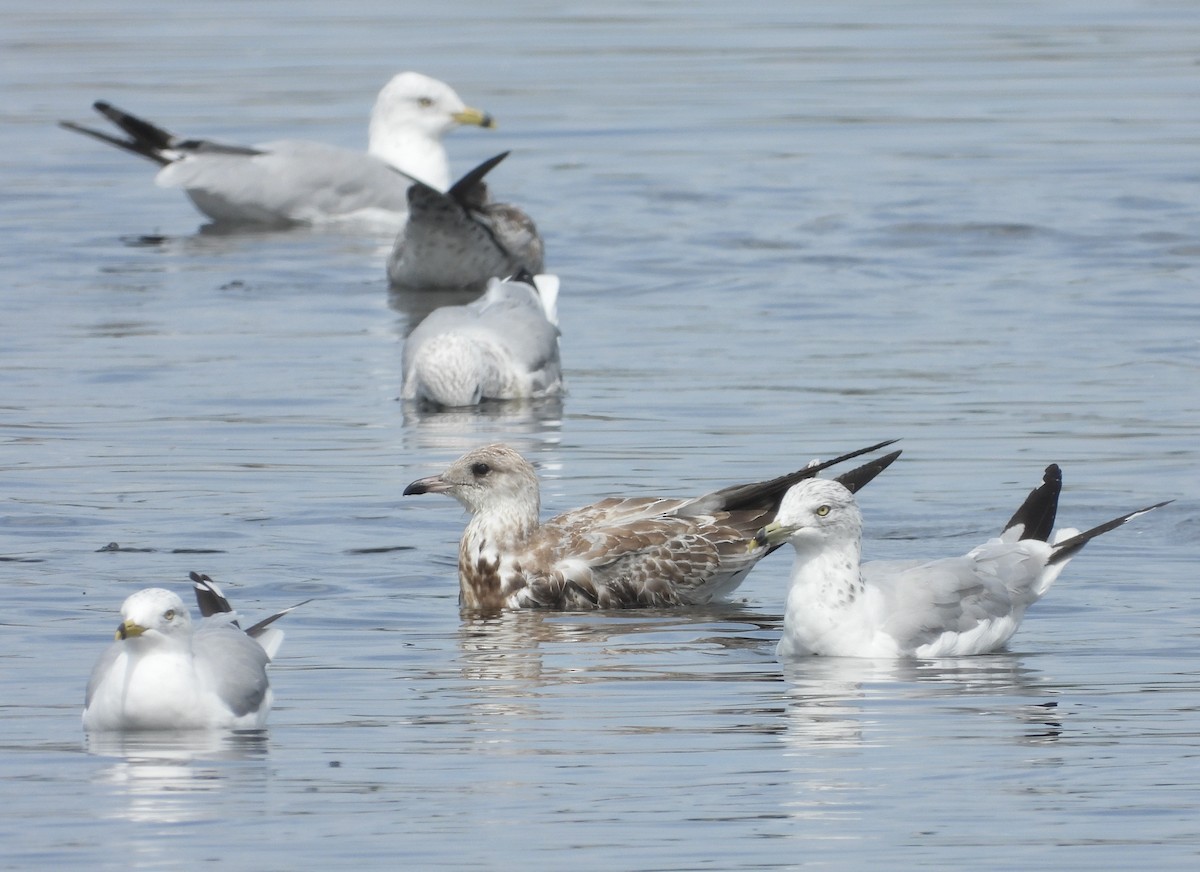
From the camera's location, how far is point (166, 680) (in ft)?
27.0

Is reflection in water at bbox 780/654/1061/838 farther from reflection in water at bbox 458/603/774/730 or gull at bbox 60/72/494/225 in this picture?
gull at bbox 60/72/494/225

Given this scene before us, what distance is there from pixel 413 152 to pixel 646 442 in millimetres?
8986

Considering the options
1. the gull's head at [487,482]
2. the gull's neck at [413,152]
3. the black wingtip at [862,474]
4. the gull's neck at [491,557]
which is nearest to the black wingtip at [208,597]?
the gull's neck at [491,557]

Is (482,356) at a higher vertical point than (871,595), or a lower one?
higher

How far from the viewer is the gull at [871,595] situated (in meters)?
9.41

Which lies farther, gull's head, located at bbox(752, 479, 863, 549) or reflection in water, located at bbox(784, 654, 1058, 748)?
gull's head, located at bbox(752, 479, 863, 549)

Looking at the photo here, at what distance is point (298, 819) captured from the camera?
7.20 m

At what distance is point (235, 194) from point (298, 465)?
9043 mm

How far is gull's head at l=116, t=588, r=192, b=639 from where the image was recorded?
816 centimetres

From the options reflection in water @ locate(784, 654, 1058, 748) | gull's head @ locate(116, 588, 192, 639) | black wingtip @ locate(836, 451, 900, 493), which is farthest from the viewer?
black wingtip @ locate(836, 451, 900, 493)

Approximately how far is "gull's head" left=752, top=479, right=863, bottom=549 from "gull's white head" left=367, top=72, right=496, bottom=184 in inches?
478

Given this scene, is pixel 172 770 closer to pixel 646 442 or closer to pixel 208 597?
pixel 208 597

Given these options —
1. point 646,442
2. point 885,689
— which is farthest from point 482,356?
point 885,689

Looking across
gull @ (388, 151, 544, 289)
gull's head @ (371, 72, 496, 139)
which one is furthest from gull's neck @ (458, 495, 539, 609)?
gull's head @ (371, 72, 496, 139)
